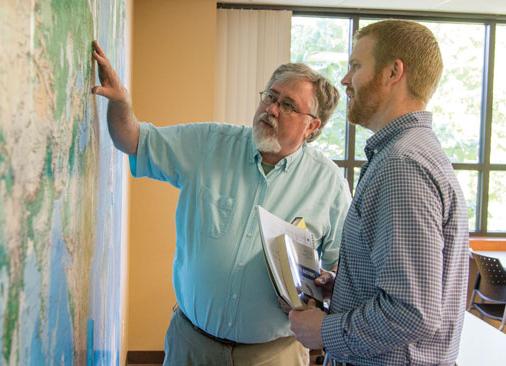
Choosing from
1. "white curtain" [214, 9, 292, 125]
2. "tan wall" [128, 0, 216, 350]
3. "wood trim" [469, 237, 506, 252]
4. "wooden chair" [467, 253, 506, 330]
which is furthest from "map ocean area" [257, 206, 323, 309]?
"wood trim" [469, 237, 506, 252]

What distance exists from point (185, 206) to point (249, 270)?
31 centimetres

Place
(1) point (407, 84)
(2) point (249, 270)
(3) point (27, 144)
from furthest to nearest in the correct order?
(2) point (249, 270), (1) point (407, 84), (3) point (27, 144)

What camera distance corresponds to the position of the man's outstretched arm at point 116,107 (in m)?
1.18

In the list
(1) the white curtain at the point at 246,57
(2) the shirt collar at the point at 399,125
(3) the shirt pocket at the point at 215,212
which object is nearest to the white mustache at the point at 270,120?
(3) the shirt pocket at the point at 215,212

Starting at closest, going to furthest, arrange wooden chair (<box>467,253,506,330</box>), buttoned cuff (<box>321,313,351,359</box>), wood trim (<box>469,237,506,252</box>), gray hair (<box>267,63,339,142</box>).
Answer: buttoned cuff (<box>321,313,351,359</box>)
gray hair (<box>267,63,339,142</box>)
wooden chair (<box>467,253,506,330</box>)
wood trim (<box>469,237,506,252</box>)

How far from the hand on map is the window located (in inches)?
148

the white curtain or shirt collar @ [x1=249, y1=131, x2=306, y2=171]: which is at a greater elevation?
the white curtain

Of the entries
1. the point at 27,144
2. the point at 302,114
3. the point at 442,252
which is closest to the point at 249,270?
the point at 302,114

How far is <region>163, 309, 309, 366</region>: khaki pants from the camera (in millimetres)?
1784

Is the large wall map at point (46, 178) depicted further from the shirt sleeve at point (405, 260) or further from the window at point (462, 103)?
the window at point (462, 103)

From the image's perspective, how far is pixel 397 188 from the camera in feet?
3.63

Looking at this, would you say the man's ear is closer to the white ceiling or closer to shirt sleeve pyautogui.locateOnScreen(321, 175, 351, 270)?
shirt sleeve pyautogui.locateOnScreen(321, 175, 351, 270)

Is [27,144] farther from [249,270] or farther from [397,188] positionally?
[249,270]

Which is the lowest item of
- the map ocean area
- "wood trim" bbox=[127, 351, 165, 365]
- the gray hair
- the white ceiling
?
"wood trim" bbox=[127, 351, 165, 365]
